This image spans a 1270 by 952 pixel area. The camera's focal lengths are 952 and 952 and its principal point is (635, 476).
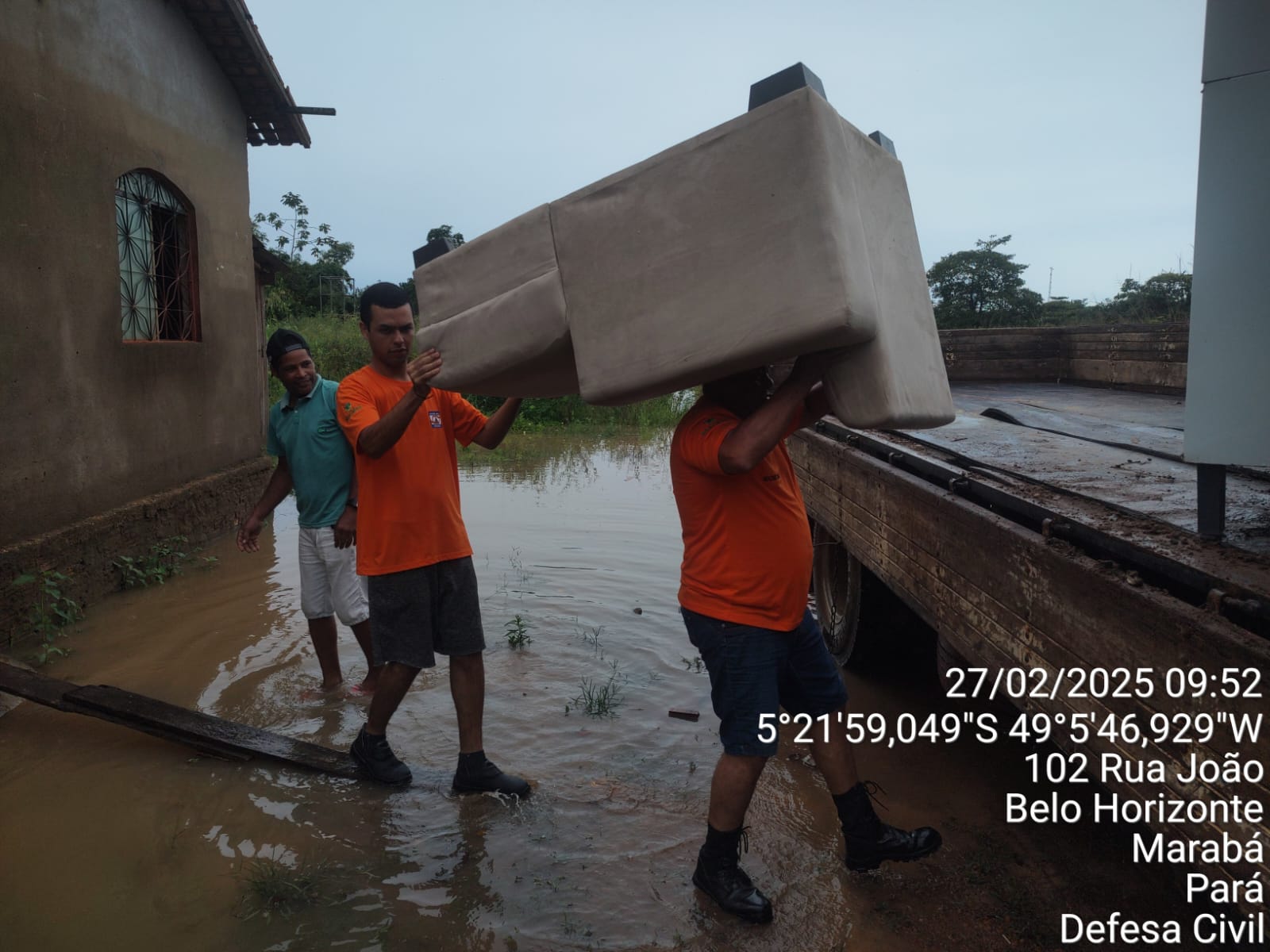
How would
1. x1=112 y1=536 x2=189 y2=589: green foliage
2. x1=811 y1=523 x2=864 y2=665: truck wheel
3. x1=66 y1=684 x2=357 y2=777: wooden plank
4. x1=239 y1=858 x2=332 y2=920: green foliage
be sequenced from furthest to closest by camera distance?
x1=112 y1=536 x2=189 y2=589: green foliage < x1=811 y1=523 x2=864 y2=665: truck wheel < x1=66 y1=684 x2=357 y2=777: wooden plank < x1=239 y1=858 x2=332 y2=920: green foliage

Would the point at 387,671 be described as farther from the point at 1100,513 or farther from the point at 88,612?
the point at 88,612

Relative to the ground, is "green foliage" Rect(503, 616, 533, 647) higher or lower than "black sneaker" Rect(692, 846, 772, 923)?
higher

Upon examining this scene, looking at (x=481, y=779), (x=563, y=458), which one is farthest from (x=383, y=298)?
(x=563, y=458)

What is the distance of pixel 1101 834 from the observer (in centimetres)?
306

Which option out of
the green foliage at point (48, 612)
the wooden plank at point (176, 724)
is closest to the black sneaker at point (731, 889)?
the wooden plank at point (176, 724)

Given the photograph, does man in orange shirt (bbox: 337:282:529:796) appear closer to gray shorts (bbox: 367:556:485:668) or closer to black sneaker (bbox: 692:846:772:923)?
gray shorts (bbox: 367:556:485:668)

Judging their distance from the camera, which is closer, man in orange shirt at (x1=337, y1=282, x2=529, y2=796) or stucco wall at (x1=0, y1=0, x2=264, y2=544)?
man in orange shirt at (x1=337, y1=282, x2=529, y2=796)

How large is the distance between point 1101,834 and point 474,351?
2.49 m

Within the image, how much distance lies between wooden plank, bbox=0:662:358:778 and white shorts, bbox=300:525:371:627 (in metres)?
0.65

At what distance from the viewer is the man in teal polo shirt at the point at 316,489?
4.19 metres

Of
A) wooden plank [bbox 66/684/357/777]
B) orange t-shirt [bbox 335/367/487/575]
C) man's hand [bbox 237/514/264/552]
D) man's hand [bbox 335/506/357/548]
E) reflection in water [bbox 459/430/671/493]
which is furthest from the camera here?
reflection in water [bbox 459/430/671/493]

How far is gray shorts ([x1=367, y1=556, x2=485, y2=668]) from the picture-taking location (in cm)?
325

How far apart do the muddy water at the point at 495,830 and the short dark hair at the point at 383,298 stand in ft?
5.63

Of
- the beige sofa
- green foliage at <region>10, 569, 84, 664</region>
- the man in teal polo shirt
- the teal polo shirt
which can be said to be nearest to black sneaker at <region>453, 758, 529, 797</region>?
the man in teal polo shirt
